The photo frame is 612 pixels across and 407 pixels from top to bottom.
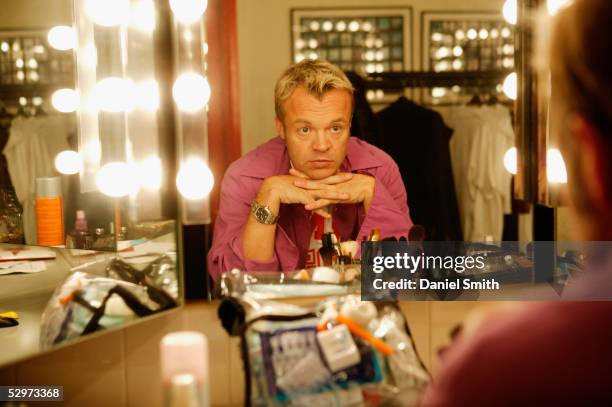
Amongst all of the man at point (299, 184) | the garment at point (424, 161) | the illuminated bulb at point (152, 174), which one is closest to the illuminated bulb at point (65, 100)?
the illuminated bulb at point (152, 174)

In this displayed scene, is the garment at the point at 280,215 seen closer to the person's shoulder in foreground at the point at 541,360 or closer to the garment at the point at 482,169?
the garment at the point at 482,169

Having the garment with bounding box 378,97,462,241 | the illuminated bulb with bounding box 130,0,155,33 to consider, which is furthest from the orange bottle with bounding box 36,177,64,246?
the garment with bounding box 378,97,462,241

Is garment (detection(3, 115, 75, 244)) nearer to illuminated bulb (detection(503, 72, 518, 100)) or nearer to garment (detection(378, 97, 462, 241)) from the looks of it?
garment (detection(378, 97, 462, 241))

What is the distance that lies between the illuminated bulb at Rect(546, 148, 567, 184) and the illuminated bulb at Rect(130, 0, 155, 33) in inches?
21.7

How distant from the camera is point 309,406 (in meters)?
0.72

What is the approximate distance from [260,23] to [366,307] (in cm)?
38

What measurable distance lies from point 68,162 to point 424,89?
0.48m

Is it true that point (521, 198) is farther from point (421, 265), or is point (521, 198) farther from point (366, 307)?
point (366, 307)

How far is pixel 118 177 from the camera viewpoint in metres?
0.88

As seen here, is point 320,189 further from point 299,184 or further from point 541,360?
point 541,360

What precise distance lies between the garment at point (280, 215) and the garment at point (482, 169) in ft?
0.37

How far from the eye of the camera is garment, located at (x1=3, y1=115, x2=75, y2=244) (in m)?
0.89

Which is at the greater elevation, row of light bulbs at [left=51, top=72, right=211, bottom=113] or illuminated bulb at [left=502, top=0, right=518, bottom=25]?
illuminated bulb at [left=502, top=0, right=518, bottom=25]

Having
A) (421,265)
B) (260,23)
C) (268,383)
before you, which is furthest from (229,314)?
(260,23)
